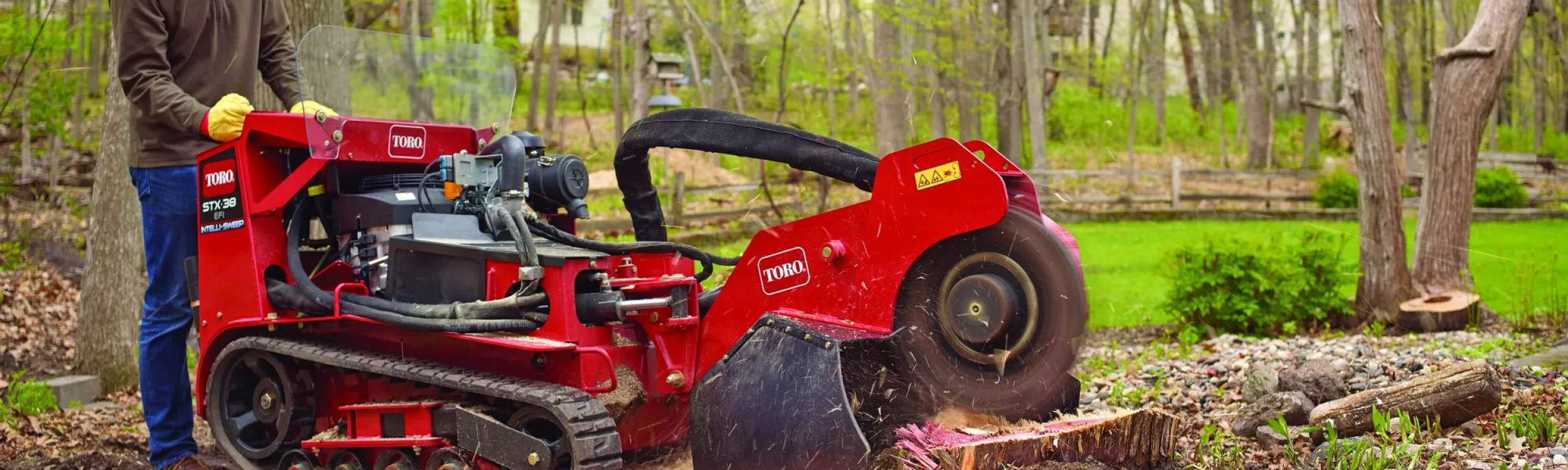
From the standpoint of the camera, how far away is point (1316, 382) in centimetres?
545

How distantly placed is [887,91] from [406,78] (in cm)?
957

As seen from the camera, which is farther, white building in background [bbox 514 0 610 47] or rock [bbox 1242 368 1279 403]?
white building in background [bbox 514 0 610 47]

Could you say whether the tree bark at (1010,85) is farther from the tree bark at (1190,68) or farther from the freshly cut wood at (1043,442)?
the freshly cut wood at (1043,442)

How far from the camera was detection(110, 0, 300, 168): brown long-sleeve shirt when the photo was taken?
4758 millimetres

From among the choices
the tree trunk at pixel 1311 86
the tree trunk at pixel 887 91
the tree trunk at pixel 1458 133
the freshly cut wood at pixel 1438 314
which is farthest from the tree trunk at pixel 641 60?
the freshly cut wood at pixel 1438 314

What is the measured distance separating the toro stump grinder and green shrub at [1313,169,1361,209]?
1902 centimetres

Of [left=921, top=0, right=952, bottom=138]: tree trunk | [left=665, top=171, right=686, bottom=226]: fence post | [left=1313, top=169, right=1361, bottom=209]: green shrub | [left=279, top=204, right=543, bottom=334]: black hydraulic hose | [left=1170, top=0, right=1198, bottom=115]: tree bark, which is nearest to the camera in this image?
[left=279, top=204, right=543, bottom=334]: black hydraulic hose

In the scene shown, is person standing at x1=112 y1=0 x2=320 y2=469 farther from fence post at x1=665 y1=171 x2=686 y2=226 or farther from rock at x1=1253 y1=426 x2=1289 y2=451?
fence post at x1=665 y1=171 x2=686 y2=226

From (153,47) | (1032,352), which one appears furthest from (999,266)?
(153,47)

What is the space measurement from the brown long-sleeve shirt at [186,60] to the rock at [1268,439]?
4.41m

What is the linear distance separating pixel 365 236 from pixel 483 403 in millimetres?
945

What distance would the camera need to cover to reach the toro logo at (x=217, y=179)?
4.82m

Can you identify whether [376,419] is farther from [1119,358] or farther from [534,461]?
Result: [1119,358]

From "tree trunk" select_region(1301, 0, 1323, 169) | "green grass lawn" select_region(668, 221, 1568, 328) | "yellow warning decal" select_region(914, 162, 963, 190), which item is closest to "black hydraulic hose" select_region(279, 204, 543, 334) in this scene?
"yellow warning decal" select_region(914, 162, 963, 190)
